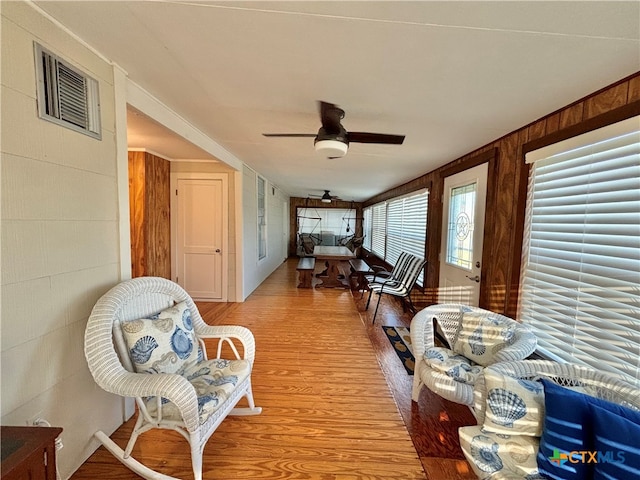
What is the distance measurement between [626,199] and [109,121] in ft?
9.28

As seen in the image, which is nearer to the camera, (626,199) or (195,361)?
(626,199)

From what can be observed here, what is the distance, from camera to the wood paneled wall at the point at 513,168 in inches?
58.1

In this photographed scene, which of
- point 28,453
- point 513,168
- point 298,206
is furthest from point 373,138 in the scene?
point 298,206

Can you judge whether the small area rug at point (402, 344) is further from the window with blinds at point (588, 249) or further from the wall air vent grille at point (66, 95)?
the wall air vent grille at point (66, 95)

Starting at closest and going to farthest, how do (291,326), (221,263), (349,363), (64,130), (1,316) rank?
1. (1,316)
2. (64,130)
3. (349,363)
4. (291,326)
5. (221,263)

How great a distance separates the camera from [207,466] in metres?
1.45

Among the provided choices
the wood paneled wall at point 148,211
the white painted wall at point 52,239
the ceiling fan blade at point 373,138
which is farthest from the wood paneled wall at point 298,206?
the white painted wall at point 52,239

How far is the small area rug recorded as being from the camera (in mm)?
2596

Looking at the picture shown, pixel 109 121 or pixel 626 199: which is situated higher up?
pixel 109 121

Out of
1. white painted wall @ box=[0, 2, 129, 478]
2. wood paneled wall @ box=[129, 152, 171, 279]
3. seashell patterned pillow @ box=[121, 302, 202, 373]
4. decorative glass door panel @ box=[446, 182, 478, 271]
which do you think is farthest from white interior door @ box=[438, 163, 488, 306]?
wood paneled wall @ box=[129, 152, 171, 279]

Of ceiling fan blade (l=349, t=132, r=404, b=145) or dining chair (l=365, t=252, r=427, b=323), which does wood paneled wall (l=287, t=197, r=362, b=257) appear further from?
ceiling fan blade (l=349, t=132, r=404, b=145)

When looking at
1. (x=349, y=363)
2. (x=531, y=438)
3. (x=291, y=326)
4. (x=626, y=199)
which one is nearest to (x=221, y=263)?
(x=291, y=326)

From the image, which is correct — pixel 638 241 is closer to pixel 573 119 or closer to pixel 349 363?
pixel 573 119

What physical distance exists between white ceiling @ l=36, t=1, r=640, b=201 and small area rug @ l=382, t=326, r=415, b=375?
2158 millimetres
